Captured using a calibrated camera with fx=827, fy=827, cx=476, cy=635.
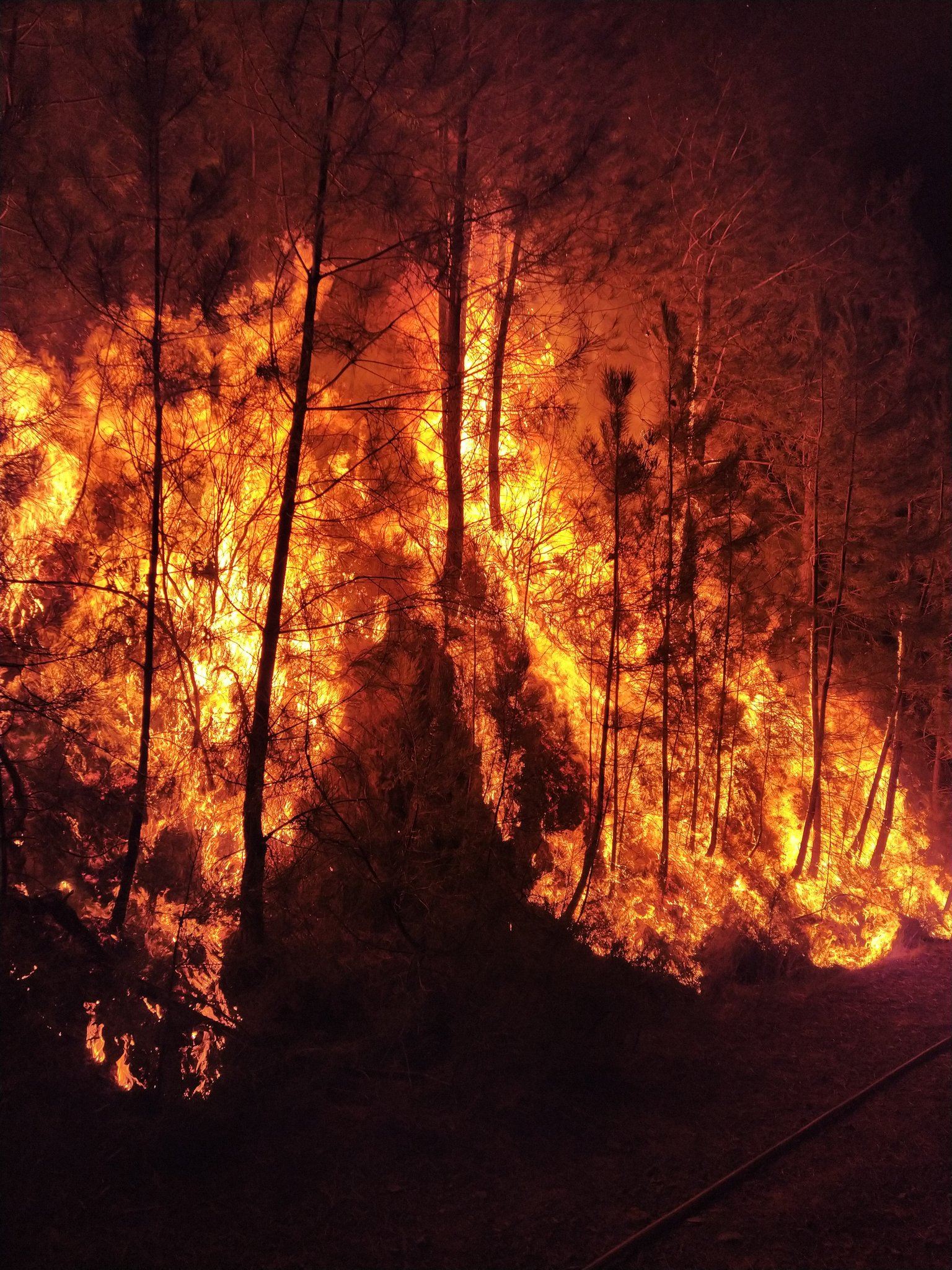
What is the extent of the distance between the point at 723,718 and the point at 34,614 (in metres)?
10.1

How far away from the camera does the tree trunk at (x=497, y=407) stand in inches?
505

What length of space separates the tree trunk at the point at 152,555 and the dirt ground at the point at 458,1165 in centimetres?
126

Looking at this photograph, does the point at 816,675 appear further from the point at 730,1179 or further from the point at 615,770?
the point at 730,1179

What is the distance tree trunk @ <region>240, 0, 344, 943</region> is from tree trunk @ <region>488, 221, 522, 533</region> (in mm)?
5001

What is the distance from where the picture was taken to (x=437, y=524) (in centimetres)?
1248

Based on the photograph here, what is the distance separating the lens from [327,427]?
11367mm

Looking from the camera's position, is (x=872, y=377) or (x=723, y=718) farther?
(x=872, y=377)

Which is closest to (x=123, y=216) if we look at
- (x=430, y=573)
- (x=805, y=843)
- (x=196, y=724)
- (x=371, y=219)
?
(x=371, y=219)

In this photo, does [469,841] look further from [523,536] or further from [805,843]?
[805,843]

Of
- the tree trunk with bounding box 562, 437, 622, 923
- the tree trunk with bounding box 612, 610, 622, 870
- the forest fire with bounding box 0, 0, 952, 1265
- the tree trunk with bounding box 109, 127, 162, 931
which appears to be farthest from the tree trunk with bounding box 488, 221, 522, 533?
the tree trunk with bounding box 109, 127, 162, 931

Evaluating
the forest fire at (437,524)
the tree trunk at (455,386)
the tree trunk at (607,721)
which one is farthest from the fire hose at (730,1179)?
the tree trunk at (455,386)

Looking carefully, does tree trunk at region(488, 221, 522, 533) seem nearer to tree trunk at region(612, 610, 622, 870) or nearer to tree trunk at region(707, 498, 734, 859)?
tree trunk at region(612, 610, 622, 870)

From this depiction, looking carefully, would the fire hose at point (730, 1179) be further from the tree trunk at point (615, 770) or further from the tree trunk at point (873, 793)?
the tree trunk at point (873, 793)

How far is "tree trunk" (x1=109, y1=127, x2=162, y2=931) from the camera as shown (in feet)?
23.5
